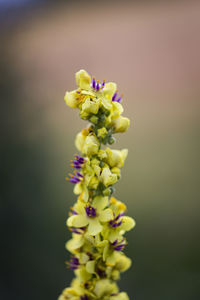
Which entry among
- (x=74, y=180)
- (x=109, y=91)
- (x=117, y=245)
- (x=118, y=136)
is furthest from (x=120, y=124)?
(x=118, y=136)

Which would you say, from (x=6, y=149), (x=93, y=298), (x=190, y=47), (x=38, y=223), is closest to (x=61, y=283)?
(x=38, y=223)

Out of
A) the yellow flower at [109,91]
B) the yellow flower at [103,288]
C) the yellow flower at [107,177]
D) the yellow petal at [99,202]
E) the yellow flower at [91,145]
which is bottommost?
the yellow flower at [103,288]

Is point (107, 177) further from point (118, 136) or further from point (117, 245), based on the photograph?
point (118, 136)

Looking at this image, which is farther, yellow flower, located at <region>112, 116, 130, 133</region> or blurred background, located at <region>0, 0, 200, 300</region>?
blurred background, located at <region>0, 0, 200, 300</region>

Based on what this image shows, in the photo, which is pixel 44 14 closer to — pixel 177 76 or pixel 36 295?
pixel 177 76

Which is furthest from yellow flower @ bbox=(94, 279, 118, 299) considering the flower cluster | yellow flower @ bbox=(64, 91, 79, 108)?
yellow flower @ bbox=(64, 91, 79, 108)

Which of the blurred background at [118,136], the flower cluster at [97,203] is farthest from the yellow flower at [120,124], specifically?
the blurred background at [118,136]

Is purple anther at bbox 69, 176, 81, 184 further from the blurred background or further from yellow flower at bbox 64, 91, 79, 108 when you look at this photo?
the blurred background

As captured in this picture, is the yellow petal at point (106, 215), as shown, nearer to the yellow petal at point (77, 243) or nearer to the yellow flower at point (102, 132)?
the yellow petal at point (77, 243)
